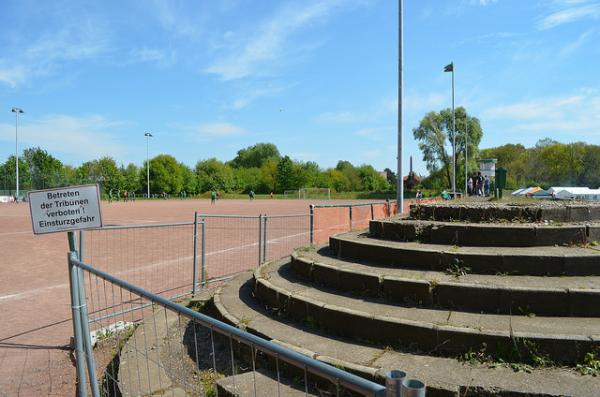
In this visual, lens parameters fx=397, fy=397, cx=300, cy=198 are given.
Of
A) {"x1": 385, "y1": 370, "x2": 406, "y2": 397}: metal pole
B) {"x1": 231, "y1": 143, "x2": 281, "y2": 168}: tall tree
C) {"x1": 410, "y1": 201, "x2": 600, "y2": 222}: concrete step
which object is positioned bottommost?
{"x1": 385, "y1": 370, "x2": 406, "y2": 397}: metal pole

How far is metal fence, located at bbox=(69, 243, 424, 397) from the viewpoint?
8.52ft

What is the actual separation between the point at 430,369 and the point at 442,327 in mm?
477

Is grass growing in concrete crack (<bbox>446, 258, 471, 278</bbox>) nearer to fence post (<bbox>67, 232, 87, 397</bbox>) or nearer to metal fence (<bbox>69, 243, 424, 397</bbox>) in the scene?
metal fence (<bbox>69, 243, 424, 397</bbox>)

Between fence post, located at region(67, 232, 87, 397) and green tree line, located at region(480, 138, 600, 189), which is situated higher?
green tree line, located at region(480, 138, 600, 189)

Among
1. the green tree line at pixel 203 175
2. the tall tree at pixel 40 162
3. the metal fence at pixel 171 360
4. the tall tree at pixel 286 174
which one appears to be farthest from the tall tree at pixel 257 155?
the metal fence at pixel 171 360

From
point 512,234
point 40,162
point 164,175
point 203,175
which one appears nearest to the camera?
point 512,234

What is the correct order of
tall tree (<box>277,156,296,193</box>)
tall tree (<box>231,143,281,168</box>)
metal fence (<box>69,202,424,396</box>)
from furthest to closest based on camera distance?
1. tall tree (<box>231,143,281,168</box>)
2. tall tree (<box>277,156,296,193</box>)
3. metal fence (<box>69,202,424,396</box>)

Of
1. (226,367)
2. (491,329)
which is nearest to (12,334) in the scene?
(226,367)

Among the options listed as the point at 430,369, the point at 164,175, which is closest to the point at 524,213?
the point at 430,369

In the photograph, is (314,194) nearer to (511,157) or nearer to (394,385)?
(511,157)

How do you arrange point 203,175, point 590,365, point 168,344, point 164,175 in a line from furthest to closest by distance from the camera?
point 203,175 < point 164,175 < point 168,344 < point 590,365

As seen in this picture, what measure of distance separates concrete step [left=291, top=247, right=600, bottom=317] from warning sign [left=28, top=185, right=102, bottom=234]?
3.13 m

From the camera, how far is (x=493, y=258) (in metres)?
4.82

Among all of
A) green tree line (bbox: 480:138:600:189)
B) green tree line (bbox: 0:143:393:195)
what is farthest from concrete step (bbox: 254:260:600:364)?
green tree line (bbox: 0:143:393:195)
